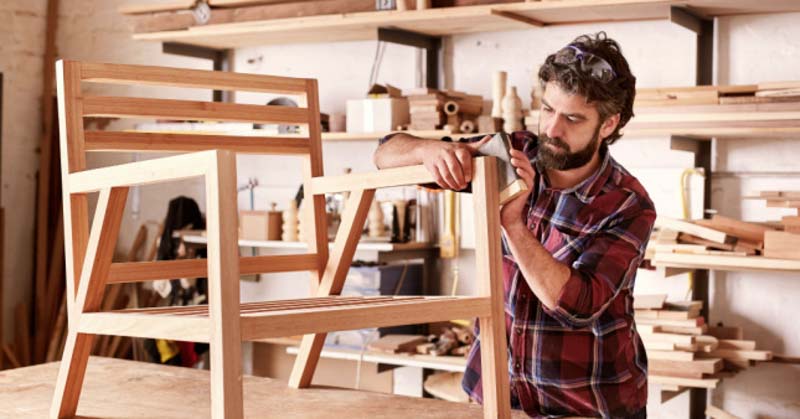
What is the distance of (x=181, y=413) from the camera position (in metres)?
1.64

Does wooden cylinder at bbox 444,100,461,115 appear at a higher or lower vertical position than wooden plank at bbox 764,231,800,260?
higher

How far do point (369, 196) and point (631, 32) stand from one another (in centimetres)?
233

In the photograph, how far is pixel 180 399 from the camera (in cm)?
175

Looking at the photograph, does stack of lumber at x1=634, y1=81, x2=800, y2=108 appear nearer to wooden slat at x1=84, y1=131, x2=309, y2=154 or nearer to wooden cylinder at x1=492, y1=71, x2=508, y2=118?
wooden cylinder at x1=492, y1=71, x2=508, y2=118

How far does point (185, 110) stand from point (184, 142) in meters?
0.08

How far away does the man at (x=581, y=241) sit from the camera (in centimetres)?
211

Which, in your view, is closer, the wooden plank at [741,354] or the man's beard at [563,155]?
the man's beard at [563,155]

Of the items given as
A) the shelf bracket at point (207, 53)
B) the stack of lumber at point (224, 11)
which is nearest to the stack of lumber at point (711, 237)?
the stack of lumber at point (224, 11)

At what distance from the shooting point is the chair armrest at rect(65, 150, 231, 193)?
3.99 ft

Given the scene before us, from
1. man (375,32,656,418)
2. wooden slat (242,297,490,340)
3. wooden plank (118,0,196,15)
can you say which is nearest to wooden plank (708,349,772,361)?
man (375,32,656,418)

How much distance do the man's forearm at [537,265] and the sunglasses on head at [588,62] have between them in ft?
1.53

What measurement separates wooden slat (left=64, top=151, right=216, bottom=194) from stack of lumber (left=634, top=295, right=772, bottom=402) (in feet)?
7.52

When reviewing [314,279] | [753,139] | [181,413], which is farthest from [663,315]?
[181,413]

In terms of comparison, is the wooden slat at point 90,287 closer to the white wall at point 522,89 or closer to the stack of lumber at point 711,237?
the stack of lumber at point 711,237
